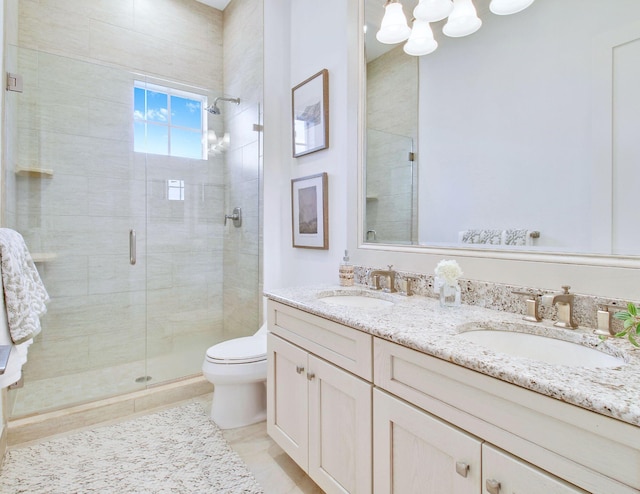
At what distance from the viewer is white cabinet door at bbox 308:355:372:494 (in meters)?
1.14

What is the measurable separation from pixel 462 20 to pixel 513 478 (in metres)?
1.63

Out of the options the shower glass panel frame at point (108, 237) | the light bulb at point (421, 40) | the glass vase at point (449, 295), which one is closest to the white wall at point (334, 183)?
the glass vase at point (449, 295)

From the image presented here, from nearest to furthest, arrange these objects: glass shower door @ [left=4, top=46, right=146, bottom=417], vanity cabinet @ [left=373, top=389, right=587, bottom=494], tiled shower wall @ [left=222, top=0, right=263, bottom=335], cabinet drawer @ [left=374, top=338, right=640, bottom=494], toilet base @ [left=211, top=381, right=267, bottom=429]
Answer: cabinet drawer @ [left=374, top=338, right=640, bottom=494]
vanity cabinet @ [left=373, top=389, right=587, bottom=494]
toilet base @ [left=211, top=381, right=267, bottom=429]
glass shower door @ [left=4, top=46, right=146, bottom=417]
tiled shower wall @ [left=222, top=0, right=263, bottom=335]

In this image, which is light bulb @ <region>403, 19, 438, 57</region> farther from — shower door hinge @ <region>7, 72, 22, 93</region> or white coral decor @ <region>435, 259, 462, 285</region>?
shower door hinge @ <region>7, 72, 22, 93</region>

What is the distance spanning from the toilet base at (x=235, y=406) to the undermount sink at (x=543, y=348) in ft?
4.69

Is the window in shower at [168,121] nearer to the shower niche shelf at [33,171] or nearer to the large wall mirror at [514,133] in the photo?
the shower niche shelf at [33,171]

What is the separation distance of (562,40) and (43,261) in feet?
10.1

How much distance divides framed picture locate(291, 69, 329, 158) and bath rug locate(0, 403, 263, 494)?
5.86 feet

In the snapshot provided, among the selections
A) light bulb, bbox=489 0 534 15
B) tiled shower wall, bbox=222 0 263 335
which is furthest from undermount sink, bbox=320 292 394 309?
light bulb, bbox=489 0 534 15

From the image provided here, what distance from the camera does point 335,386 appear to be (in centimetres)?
126

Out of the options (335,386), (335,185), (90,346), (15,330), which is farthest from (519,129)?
(90,346)

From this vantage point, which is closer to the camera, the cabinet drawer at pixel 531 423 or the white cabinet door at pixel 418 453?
the cabinet drawer at pixel 531 423

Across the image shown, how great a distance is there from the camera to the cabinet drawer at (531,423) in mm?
600

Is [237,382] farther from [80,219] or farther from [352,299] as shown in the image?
[80,219]
